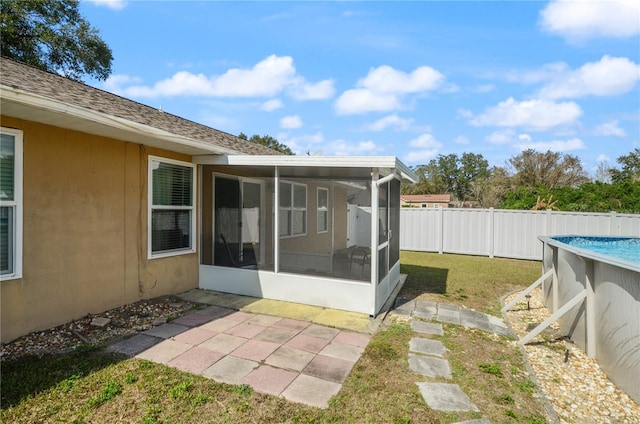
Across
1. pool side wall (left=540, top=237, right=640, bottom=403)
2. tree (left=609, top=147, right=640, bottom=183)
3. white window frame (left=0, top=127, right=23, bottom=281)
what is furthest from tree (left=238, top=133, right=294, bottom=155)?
pool side wall (left=540, top=237, right=640, bottom=403)

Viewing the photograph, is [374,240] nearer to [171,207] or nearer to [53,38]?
[171,207]

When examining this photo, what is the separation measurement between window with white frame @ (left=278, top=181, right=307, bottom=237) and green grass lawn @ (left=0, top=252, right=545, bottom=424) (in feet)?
9.88

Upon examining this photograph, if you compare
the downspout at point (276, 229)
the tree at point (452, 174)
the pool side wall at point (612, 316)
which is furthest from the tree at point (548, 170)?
the downspout at point (276, 229)

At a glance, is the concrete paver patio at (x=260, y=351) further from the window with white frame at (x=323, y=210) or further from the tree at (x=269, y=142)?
the tree at (x=269, y=142)

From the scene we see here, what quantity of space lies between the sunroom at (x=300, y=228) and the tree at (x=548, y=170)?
25448 millimetres

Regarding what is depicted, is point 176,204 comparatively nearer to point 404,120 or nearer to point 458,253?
point 458,253

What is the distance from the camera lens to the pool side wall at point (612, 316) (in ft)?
12.0

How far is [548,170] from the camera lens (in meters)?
27.0

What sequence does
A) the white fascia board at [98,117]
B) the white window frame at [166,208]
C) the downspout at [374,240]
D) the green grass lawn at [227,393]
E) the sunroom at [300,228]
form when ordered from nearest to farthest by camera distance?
1. the green grass lawn at [227,393]
2. the white fascia board at [98,117]
3. the downspout at [374,240]
4. the sunroom at [300,228]
5. the white window frame at [166,208]

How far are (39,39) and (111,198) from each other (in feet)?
52.3

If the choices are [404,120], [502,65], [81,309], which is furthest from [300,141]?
[81,309]

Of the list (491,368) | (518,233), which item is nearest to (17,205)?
(491,368)

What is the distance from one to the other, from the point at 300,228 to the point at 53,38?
16.9 meters

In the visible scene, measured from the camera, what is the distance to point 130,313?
5457 mm
